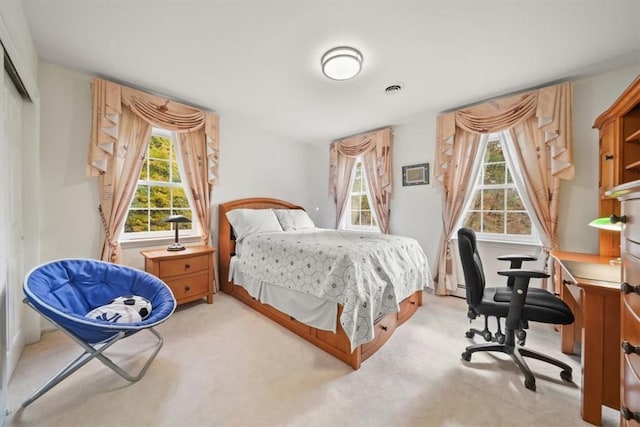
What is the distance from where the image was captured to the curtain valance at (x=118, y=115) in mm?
2322

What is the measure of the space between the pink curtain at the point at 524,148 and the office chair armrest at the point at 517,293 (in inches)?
56.8

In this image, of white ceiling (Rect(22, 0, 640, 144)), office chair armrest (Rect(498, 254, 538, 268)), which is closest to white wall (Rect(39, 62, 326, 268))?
white ceiling (Rect(22, 0, 640, 144))

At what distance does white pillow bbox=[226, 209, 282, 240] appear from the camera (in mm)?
2984

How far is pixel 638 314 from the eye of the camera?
0.72m

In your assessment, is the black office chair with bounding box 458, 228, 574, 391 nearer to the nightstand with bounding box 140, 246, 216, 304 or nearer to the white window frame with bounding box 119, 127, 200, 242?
the nightstand with bounding box 140, 246, 216, 304

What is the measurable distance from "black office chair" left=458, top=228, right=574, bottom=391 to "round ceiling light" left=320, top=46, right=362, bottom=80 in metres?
→ 1.61

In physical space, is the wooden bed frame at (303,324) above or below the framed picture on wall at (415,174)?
below

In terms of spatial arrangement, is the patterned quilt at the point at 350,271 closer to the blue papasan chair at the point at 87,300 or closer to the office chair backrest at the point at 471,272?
the office chair backrest at the point at 471,272

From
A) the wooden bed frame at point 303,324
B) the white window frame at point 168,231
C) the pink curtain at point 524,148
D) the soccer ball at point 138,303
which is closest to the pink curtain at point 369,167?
the pink curtain at point 524,148

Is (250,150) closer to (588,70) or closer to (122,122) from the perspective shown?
(122,122)

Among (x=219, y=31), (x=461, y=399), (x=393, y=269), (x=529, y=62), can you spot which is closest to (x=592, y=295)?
(x=461, y=399)

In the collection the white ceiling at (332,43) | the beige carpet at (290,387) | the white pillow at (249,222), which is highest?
the white ceiling at (332,43)

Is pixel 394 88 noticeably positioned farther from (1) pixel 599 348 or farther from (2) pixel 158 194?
(2) pixel 158 194

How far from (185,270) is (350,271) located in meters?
1.87
